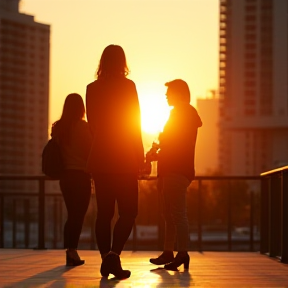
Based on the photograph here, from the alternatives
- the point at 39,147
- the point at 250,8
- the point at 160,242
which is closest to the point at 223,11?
the point at 250,8

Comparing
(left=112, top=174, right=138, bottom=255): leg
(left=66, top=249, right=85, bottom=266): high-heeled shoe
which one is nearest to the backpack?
(left=66, top=249, right=85, bottom=266): high-heeled shoe

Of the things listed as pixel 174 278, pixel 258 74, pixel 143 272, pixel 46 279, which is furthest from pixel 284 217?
pixel 258 74

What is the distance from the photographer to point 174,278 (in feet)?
23.1

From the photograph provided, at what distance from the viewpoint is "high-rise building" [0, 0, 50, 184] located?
550 ft

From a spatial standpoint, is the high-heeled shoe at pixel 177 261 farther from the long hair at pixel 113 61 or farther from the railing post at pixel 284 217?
the long hair at pixel 113 61

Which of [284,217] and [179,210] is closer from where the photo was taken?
[179,210]

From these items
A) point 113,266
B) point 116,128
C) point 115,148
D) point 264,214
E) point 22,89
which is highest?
point 22,89

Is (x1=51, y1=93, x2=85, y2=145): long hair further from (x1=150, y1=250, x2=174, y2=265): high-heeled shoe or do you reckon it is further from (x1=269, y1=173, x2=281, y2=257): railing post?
(x1=269, y1=173, x2=281, y2=257): railing post

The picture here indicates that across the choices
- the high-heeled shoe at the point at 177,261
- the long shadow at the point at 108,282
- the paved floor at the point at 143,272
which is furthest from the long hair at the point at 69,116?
the long shadow at the point at 108,282

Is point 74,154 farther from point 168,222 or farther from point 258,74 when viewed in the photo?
point 258,74

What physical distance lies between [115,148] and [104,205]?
1.50 ft

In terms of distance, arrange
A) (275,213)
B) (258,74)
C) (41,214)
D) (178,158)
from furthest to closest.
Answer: (258,74), (41,214), (275,213), (178,158)

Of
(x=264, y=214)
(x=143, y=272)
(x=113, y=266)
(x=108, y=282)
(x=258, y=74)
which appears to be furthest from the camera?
(x=258, y=74)

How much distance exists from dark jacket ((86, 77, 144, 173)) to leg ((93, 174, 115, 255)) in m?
0.08
